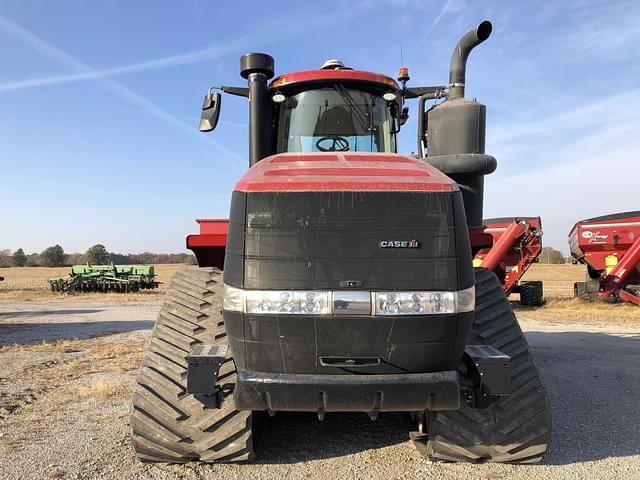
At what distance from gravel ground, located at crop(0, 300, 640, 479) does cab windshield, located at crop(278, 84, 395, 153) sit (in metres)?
2.25

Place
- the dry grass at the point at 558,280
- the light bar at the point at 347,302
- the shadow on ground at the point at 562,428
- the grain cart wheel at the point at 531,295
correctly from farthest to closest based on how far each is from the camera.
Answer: the dry grass at the point at 558,280, the grain cart wheel at the point at 531,295, the shadow on ground at the point at 562,428, the light bar at the point at 347,302

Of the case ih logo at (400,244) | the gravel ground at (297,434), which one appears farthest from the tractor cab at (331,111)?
the gravel ground at (297,434)

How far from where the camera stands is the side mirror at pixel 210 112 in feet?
13.6

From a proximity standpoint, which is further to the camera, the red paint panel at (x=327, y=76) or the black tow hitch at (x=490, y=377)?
the red paint panel at (x=327, y=76)

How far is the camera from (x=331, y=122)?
4117 millimetres

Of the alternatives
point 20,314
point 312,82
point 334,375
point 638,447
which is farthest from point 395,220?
point 20,314

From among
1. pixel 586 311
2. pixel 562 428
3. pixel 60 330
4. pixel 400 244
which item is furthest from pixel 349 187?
pixel 586 311

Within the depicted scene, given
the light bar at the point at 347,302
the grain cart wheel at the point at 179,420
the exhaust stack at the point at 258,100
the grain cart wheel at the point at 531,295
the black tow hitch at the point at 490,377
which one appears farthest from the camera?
the grain cart wheel at the point at 531,295

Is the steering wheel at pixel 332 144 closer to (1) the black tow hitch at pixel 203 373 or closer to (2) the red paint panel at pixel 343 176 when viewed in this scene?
(2) the red paint panel at pixel 343 176

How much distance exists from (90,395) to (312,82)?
146 inches

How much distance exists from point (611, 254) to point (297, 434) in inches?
562

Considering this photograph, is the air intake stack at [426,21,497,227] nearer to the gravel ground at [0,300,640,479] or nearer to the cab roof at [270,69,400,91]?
the cab roof at [270,69,400,91]

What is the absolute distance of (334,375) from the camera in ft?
8.38

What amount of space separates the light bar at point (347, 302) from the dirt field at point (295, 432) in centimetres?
118
